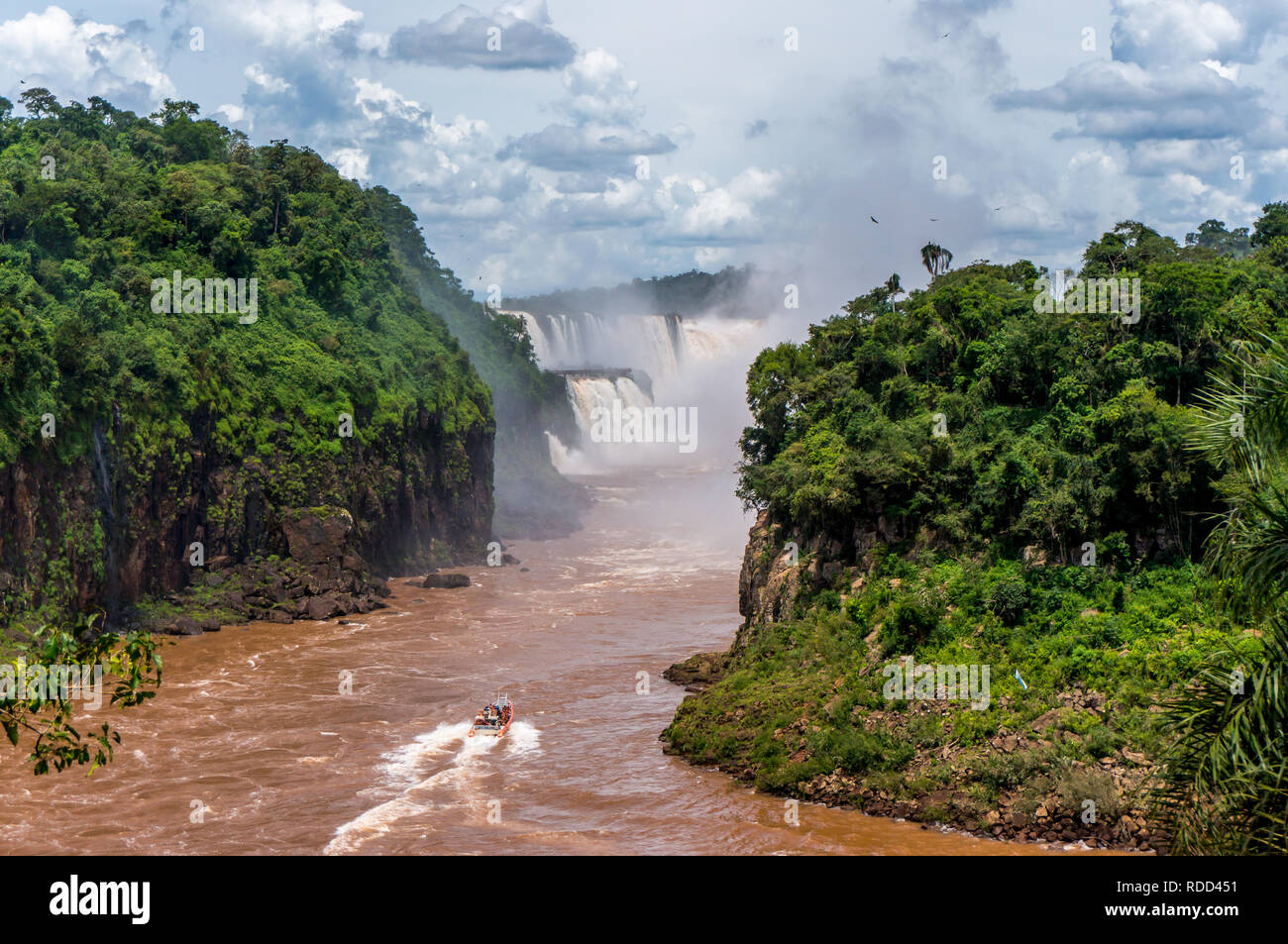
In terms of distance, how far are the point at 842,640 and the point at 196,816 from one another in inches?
650

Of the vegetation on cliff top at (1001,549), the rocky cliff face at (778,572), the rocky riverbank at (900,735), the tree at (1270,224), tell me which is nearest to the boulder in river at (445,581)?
the rocky cliff face at (778,572)

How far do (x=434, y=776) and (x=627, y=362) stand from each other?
86977mm

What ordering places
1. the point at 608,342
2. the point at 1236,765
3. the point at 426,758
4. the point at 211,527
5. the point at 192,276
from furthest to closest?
the point at 608,342 → the point at 192,276 → the point at 211,527 → the point at 426,758 → the point at 1236,765

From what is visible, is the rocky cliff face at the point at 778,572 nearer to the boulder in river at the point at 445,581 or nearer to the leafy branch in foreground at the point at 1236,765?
the boulder in river at the point at 445,581

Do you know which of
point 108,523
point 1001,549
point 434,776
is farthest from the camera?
point 108,523

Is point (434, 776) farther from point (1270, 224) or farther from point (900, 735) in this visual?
point (1270, 224)

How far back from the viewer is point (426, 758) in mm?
33438

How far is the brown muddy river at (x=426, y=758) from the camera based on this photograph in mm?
26906

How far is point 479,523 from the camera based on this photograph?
7581 centimetres

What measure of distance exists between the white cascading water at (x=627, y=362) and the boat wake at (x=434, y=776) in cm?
6771

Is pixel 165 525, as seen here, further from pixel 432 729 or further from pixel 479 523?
pixel 479 523

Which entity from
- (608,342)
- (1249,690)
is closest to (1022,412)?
(1249,690)
